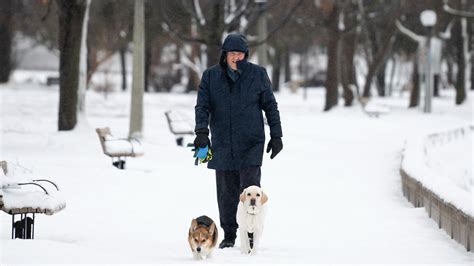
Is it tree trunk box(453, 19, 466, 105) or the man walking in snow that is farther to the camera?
tree trunk box(453, 19, 466, 105)

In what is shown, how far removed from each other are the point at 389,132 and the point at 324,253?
2148cm

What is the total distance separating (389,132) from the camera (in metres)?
31.1

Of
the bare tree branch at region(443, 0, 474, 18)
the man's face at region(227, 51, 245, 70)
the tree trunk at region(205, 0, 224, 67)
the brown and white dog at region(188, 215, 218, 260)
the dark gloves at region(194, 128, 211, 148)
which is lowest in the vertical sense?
the brown and white dog at region(188, 215, 218, 260)

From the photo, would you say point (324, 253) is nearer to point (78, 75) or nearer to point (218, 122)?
point (218, 122)

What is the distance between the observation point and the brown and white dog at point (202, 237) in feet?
27.4

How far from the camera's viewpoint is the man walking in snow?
9242 millimetres

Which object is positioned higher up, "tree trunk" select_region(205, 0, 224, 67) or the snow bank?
"tree trunk" select_region(205, 0, 224, 67)

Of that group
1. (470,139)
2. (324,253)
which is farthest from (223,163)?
(470,139)

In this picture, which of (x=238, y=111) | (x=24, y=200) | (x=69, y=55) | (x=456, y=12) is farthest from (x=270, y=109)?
(x=456, y=12)

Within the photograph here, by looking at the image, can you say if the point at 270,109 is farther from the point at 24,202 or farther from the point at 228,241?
the point at 24,202

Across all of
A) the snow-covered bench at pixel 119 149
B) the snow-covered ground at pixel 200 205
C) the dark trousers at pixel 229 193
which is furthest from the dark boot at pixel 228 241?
the snow-covered bench at pixel 119 149

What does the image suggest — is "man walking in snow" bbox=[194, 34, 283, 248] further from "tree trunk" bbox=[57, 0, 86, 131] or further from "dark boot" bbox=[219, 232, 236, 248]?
"tree trunk" bbox=[57, 0, 86, 131]

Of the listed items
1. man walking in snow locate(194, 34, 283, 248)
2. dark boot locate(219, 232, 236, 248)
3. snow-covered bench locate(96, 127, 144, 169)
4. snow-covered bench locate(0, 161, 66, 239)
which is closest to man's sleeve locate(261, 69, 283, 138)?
man walking in snow locate(194, 34, 283, 248)

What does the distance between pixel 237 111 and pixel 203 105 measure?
0.98 ft
